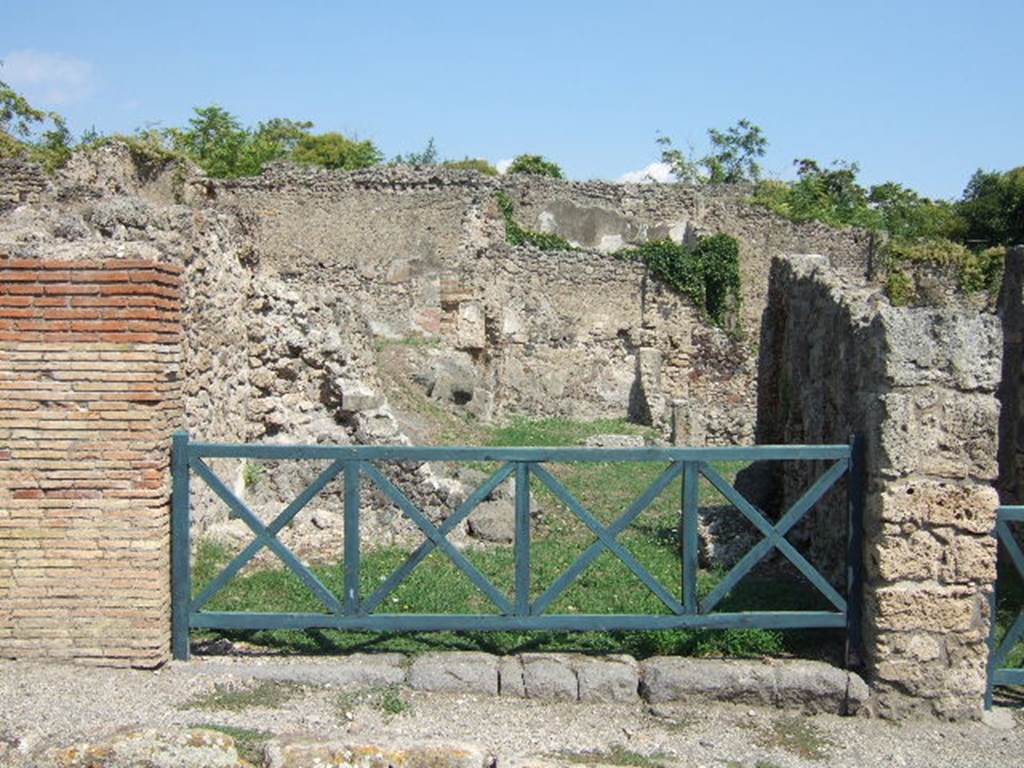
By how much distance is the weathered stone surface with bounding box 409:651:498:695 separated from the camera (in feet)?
15.6

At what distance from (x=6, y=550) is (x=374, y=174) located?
70.7 ft

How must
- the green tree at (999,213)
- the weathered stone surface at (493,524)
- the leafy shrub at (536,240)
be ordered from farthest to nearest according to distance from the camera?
1. the green tree at (999,213)
2. the leafy shrub at (536,240)
3. the weathered stone surface at (493,524)

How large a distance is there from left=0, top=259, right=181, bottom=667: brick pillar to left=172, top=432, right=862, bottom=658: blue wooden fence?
0.71 feet

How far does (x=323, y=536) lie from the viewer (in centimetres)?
785

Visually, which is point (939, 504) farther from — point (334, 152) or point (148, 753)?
point (334, 152)

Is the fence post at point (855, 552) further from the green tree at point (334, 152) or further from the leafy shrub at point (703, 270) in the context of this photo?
the green tree at point (334, 152)

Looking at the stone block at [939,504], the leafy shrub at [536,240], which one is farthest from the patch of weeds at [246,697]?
the leafy shrub at [536,240]

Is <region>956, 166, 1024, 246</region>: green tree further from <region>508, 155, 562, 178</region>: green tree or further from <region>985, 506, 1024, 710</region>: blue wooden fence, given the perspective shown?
<region>985, 506, 1024, 710</region>: blue wooden fence

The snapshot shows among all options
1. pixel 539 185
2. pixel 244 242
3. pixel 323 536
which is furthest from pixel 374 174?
pixel 323 536

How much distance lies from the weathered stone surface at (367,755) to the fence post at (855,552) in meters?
2.04

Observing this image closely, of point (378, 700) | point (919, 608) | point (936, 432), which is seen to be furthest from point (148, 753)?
point (936, 432)

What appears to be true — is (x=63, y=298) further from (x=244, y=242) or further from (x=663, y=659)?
(x=244, y=242)

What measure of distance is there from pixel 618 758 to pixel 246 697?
1.80m

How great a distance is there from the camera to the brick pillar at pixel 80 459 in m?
4.79
